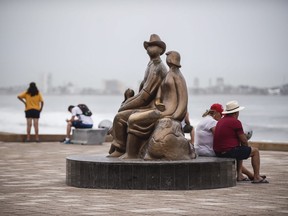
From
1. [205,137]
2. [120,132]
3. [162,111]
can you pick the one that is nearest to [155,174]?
[162,111]

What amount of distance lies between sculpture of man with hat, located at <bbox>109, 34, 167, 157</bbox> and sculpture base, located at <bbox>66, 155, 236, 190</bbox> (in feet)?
3.53

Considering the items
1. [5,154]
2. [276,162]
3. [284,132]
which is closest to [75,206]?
[276,162]

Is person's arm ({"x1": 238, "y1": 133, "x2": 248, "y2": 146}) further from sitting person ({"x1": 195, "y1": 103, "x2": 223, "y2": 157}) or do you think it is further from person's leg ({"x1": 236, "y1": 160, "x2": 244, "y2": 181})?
sitting person ({"x1": 195, "y1": 103, "x2": 223, "y2": 157})

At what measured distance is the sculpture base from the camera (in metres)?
12.8

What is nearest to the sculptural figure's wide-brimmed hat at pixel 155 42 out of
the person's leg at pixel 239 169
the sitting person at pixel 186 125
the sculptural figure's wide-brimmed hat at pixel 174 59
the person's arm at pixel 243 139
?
the sculptural figure's wide-brimmed hat at pixel 174 59

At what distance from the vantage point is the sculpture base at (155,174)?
12.8m

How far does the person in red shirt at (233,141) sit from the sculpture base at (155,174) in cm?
59

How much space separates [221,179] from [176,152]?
757 millimetres

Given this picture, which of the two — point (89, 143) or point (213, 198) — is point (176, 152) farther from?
point (89, 143)

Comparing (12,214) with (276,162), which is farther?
(276,162)

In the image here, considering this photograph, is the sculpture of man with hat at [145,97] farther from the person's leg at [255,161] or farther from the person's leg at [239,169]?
the person's leg at [255,161]

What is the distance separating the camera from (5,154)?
20.2 m

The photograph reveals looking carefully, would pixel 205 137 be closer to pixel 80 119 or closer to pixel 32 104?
pixel 80 119

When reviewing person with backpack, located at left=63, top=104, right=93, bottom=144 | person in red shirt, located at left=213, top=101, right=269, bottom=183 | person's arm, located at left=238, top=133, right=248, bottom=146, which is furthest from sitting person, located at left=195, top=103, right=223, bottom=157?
person with backpack, located at left=63, top=104, right=93, bottom=144
